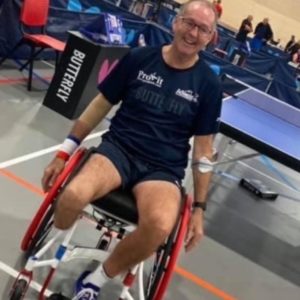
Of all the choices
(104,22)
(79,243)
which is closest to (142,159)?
(79,243)

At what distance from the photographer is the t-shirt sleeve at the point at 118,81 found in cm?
221

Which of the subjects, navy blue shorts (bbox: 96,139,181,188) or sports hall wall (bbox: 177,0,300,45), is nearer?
navy blue shorts (bbox: 96,139,181,188)

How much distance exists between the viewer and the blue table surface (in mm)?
3188

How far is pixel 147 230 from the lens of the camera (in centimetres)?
186

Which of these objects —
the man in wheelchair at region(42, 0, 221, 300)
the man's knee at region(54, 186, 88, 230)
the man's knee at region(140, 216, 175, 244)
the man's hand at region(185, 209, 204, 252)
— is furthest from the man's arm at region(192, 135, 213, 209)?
the man's knee at region(54, 186, 88, 230)

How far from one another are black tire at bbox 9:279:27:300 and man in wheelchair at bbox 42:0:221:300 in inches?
9.1

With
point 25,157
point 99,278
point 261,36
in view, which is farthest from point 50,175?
point 261,36

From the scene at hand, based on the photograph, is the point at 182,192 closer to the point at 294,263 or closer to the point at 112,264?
the point at 112,264

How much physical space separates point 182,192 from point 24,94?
330 cm

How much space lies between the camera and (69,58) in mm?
4688

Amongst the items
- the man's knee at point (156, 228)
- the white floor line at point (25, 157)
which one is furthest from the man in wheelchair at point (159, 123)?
the white floor line at point (25, 157)

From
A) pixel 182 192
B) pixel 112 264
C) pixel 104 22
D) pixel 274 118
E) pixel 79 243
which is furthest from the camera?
pixel 104 22

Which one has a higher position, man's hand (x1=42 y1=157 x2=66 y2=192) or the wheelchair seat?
the wheelchair seat

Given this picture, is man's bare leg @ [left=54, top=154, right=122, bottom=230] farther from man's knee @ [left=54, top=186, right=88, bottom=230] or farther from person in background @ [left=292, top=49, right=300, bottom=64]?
person in background @ [left=292, top=49, right=300, bottom=64]
